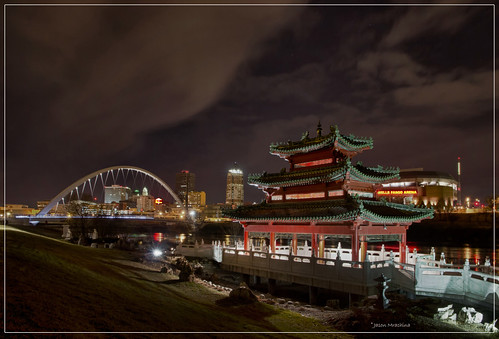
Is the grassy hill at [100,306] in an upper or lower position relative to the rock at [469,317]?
upper

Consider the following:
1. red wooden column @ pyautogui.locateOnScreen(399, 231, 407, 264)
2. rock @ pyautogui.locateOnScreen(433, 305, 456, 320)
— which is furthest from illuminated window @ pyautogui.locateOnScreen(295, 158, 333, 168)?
rock @ pyautogui.locateOnScreen(433, 305, 456, 320)

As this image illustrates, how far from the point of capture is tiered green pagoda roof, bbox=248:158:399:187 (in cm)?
2659

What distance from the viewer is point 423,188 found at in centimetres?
12031

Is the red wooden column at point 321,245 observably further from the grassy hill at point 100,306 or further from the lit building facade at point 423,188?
the lit building facade at point 423,188

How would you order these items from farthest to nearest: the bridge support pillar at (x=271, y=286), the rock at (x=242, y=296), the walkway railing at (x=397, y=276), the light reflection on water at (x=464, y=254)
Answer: the light reflection on water at (x=464, y=254)
the bridge support pillar at (x=271, y=286)
the walkway railing at (x=397, y=276)
the rock at (x=242, y=296)

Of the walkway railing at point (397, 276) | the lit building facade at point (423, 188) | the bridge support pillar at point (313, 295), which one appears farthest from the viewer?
the lit building facade at point (423, 188)

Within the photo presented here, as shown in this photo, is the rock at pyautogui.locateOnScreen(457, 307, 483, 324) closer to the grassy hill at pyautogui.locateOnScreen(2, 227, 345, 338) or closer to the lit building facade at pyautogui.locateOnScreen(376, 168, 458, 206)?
the grassy hill at pyautogui.locateOnScreen(2, 227, 345, 338)

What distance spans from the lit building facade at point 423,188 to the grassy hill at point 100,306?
107736 millimetres

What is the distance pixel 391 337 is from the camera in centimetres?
1529

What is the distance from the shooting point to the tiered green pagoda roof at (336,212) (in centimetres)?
2456

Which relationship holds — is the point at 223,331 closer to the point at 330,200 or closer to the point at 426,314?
the point at 426,314

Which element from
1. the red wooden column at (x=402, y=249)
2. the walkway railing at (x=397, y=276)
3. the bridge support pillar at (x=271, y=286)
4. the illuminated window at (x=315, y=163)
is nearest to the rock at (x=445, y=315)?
the walkway railing at (x=397, y=276)

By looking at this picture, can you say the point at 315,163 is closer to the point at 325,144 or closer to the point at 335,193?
the point at 325,144

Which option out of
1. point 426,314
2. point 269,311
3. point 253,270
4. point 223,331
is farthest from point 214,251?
point 223,331
